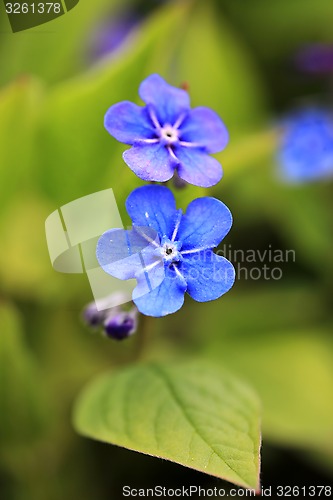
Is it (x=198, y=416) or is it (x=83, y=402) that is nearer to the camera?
(x=198, y=416)

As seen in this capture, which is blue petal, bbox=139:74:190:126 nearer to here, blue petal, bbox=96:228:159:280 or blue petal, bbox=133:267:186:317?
blue petal, bbox=96:228:159:280

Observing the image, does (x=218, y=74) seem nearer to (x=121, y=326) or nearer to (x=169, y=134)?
(x=169, y=134)

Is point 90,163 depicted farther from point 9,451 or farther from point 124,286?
point 9,451

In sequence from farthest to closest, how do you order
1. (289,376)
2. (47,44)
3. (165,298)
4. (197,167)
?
(47,44) → (289,376) → (197,167) → (165,298)

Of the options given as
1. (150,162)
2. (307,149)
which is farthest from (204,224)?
(307,149)

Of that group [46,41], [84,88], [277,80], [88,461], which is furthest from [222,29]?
[88,461]

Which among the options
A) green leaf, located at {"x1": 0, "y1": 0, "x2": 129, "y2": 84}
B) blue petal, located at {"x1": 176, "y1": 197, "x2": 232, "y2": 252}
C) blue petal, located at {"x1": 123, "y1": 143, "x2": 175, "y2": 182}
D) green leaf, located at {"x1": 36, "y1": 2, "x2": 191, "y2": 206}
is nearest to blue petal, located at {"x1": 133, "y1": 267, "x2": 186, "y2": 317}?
blue petal, located at {"x1": 176, "y1": 197, "x2": 232, "y2": 252}
